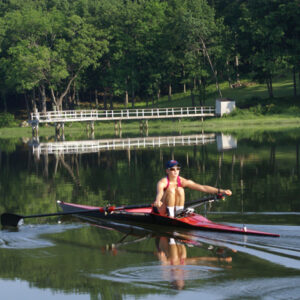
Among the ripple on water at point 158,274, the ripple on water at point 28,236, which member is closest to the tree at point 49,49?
the ripple on water at point 28,236

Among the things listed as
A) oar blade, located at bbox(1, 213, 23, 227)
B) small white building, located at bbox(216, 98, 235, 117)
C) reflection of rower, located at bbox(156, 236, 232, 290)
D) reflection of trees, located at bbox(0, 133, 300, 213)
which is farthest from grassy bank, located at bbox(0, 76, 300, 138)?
reflection of rower, located at bbox(156, 236, 232, 290)

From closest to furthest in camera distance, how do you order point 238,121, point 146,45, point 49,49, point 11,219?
1. point 11,219
2. point 238,121
3. point 49,49
4. point 146,45

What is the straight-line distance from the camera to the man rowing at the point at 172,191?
1312cm

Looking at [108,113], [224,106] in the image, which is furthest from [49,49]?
[224,106]

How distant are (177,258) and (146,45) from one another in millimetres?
65750

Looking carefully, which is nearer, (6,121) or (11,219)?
(11,219)

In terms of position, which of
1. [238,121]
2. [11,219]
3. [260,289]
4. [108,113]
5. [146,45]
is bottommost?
[260,289]

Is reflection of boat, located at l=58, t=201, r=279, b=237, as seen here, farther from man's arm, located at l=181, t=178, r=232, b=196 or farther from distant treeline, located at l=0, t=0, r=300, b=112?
distant treeline, located at l=0, t=0, r=300, b=112

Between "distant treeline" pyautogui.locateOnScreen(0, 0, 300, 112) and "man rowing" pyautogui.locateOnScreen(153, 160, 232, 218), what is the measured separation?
169 ft

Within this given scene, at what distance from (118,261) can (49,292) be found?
1.76 meters

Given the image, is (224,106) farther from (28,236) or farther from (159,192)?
(28,236)

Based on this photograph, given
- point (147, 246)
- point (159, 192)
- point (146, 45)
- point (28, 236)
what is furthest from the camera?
point (146, 45)

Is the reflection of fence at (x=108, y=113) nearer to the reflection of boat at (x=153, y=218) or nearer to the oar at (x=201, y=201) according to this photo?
the reflection of boat at (x=153, y=218)

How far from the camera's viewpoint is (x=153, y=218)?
1360 cm
